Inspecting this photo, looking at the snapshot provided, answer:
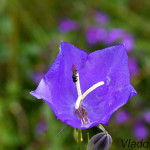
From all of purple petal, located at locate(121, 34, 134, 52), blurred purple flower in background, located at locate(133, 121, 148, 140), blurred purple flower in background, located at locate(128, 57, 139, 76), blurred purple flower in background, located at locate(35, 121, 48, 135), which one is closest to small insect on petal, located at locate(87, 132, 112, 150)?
blurred purple flower in background, located at locate(35, 121, 48, 135)

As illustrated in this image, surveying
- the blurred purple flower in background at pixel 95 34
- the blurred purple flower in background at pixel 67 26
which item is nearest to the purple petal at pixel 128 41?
the blurred purple flower in background at pixel 95 34

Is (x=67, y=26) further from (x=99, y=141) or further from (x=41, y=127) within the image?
(x=99, y=141)

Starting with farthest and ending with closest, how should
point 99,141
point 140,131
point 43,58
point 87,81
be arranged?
point 43,58 < point 140,131 < point 87,81 < point 99,141

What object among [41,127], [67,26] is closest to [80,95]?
[41,127]

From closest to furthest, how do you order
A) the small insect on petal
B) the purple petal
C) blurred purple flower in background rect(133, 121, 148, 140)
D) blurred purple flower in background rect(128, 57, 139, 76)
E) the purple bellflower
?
the small insect on petal → the purple bellflower → blurred purple flower in background rect(133, 121, 148, 140) → blurred purple flower in background rect(128, 57, 139, 76) → the purple petal

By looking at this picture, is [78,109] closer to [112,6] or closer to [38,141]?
[38,141]

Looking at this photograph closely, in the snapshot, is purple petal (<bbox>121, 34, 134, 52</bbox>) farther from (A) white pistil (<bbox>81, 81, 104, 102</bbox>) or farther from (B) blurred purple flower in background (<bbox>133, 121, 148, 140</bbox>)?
(A) white pistil (<bbox>81, 81, 104, 102</bbox>)
